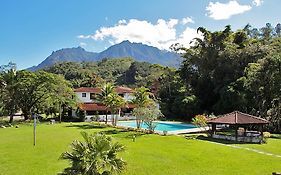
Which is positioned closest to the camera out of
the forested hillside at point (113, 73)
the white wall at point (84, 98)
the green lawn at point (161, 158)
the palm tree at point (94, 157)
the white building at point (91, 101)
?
the palm tree at point (94, 157)

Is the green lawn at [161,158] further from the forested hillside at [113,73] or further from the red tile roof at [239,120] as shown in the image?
the forested hillside at [113,73]

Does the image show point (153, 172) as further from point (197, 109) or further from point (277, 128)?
point (197, 109)

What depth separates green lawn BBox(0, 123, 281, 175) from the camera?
14.8 meters

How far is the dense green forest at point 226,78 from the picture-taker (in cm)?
3167

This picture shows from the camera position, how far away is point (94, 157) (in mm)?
11039

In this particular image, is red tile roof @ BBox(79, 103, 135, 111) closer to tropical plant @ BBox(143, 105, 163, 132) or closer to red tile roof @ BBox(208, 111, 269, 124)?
tropical plant @ BBox(143, 105, 163, 132)

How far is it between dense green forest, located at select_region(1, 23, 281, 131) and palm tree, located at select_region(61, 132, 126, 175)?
23446 mm

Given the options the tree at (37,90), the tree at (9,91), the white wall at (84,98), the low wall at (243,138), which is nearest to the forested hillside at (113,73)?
the white wall at (84,98)

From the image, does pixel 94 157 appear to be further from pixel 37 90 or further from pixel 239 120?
pixel 37 90

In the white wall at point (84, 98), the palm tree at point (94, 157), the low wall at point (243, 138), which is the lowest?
the low wall at point (243, 138)

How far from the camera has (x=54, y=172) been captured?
14289mm

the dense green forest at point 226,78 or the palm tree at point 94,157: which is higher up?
the dense green forest at point 226,78

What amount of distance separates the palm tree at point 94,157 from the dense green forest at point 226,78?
23.4 meters

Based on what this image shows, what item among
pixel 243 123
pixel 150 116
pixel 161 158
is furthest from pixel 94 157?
pixel 150 116
